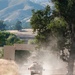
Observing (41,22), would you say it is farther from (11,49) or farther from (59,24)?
(11,49)

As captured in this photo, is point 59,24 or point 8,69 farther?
point 8,69

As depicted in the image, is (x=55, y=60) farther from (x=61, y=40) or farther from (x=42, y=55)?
(x=61, y=40)

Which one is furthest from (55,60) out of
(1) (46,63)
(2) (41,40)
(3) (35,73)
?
(3) (35,73)

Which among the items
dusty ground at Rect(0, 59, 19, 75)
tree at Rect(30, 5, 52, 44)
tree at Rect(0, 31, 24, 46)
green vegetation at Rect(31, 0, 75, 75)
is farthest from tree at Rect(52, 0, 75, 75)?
tree at Rect(0, 31, 24, 46)

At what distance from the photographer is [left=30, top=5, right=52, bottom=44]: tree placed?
18.7 metres

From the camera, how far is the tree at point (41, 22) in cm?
1867

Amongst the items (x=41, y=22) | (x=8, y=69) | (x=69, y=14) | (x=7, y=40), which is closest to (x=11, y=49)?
(x=8, y=69)

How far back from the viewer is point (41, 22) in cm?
1880

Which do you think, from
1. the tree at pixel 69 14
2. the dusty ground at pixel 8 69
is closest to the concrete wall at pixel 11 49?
the dusty ground at pixel 8 69

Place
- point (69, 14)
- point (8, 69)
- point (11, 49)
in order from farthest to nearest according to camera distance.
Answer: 1. point (11, 49)
2. point (8, 69)
3. point (69, 14)

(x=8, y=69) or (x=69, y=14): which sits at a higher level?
(x=69, y=14)

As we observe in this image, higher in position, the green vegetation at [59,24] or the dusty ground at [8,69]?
the green vegetation at [59,24]

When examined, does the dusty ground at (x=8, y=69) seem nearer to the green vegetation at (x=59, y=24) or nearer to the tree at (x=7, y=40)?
the green vegetation at (x=59, y=24)

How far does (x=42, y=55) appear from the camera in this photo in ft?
83.4
